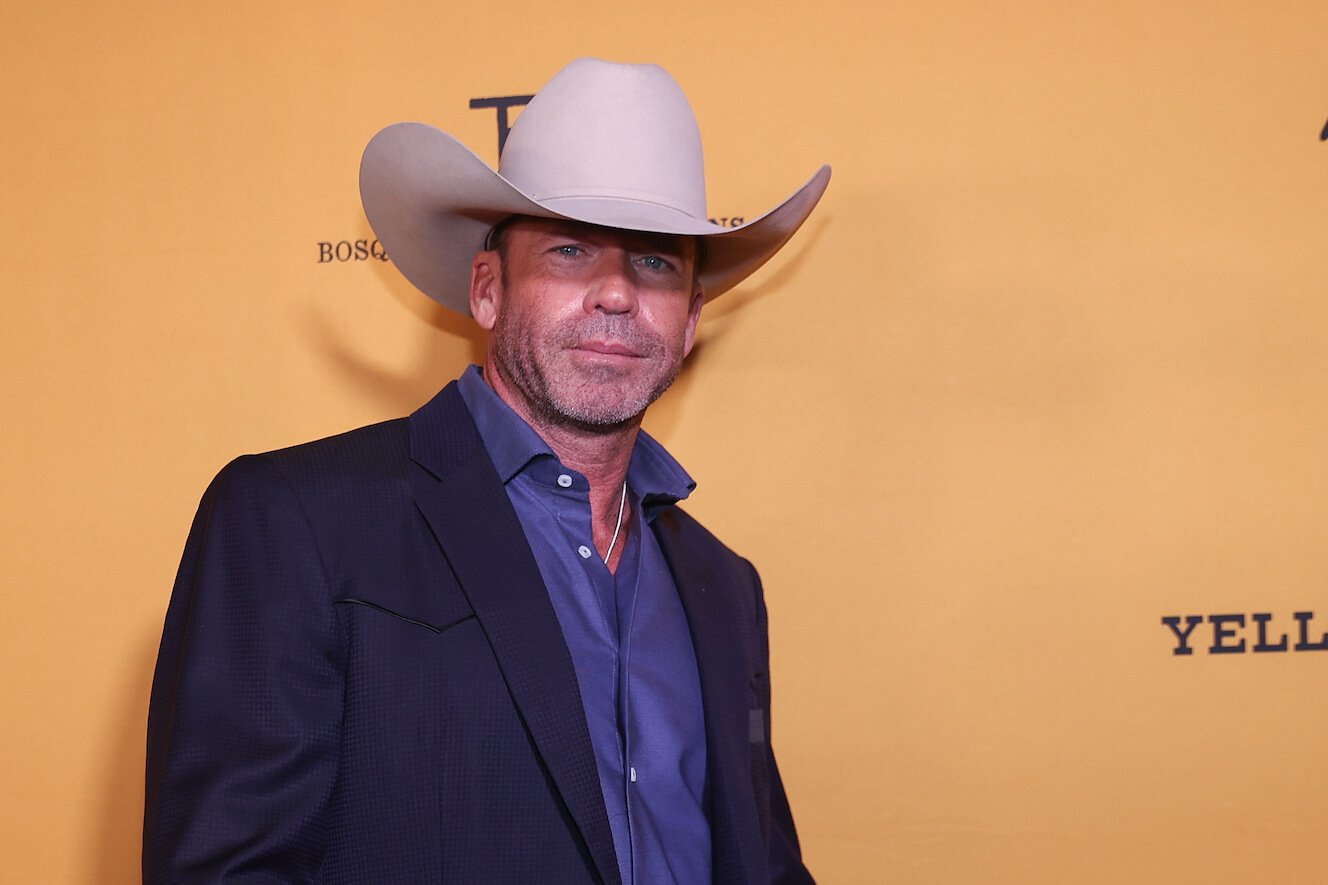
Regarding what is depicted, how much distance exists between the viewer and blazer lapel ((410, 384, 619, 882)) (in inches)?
55.6

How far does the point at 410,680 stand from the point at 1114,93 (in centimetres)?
146

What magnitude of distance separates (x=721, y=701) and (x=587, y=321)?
0.54m

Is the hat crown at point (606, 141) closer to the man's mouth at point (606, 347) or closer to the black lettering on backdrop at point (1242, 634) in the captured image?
the man's mouth at point (606, 347)

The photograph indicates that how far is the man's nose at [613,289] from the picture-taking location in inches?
64.2

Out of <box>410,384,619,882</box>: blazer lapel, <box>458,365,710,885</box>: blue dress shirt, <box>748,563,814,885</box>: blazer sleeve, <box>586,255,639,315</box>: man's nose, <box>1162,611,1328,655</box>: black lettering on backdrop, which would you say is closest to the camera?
<box>410,384,619,882</box>: blazer lapel

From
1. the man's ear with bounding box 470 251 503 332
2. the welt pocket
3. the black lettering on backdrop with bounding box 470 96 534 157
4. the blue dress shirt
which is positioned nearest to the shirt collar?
the blue dress shirt

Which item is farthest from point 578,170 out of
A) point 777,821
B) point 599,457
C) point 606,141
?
point 777,821

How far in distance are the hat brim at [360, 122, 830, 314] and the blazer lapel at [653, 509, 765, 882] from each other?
0.42 meters

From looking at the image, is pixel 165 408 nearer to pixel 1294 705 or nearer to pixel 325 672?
pixel 325 672

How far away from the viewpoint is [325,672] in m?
1.39

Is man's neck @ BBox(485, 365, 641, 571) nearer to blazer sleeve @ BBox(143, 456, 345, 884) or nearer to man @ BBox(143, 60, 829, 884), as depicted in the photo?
man @ BBox(143, 60, 829, 884)

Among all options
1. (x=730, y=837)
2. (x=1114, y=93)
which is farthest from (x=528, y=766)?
(x=1114, y=93)

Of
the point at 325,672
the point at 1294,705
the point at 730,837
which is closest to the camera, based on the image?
the point at 325,672

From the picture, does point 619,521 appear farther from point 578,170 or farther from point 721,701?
point 578,170
